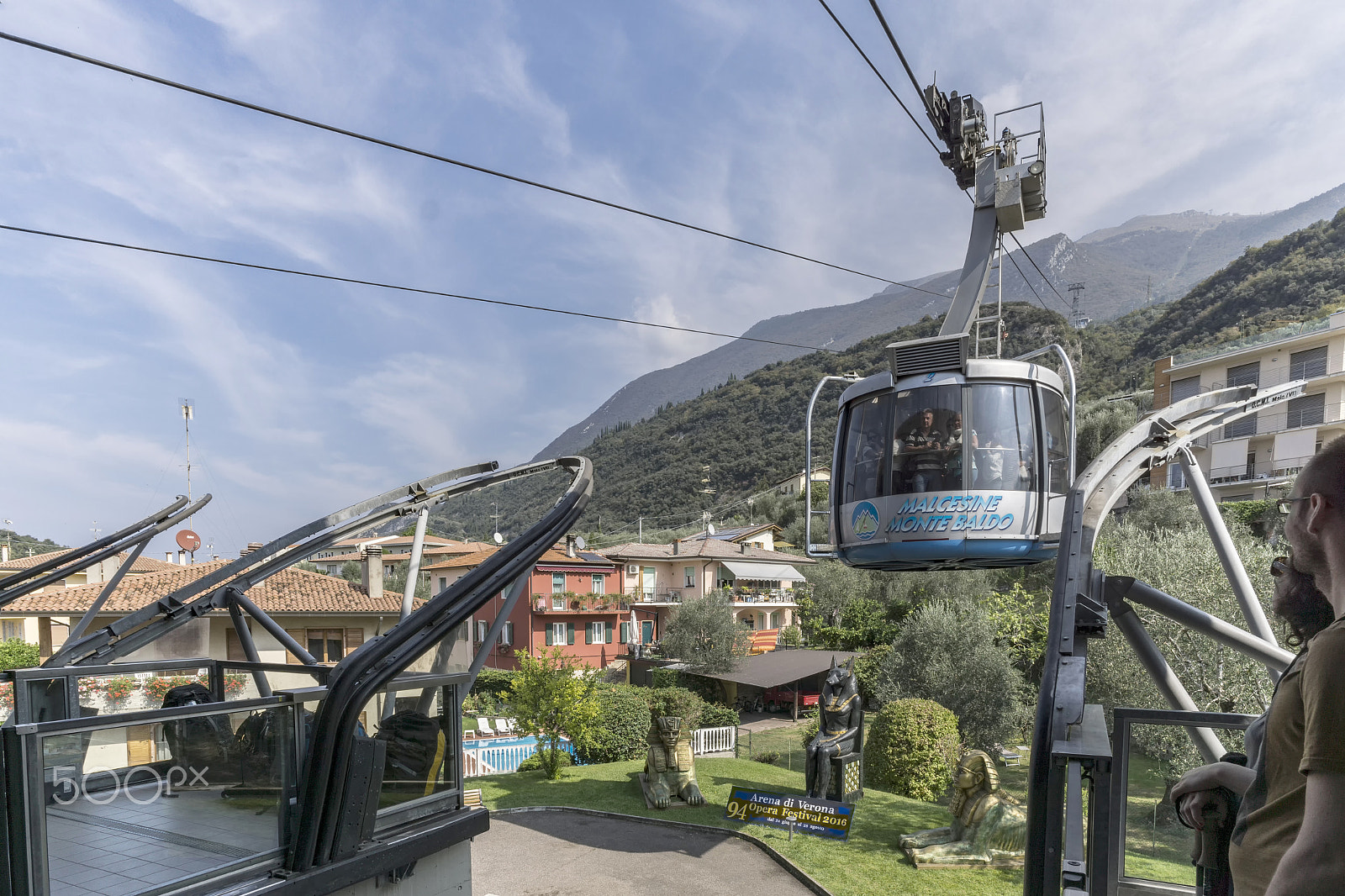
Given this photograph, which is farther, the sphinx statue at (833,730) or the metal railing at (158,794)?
the sphinx statue at (833,730)

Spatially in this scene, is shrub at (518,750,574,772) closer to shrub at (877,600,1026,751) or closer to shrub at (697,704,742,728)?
shrub at (697,704,742,728)

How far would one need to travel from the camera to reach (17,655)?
23969mm

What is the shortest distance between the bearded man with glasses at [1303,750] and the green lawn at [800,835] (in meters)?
10.3

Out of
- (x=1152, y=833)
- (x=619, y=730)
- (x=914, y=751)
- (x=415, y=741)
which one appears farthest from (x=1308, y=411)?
(x=415, y=741)

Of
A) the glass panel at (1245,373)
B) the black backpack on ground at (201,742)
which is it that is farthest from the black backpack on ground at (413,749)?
the glass panel at (1245,373)

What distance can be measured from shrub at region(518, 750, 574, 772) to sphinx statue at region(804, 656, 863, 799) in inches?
260

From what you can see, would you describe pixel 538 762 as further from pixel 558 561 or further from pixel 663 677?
pixel 558 561

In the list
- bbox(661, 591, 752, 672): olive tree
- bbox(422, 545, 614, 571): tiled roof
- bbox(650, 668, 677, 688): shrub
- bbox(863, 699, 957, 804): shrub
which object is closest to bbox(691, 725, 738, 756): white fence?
bbox(863, 699, 957, 804): shrub

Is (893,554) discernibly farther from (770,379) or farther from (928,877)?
(770,379)

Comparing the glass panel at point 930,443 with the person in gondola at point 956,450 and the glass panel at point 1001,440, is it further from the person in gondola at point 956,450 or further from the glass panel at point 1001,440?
the glass panel at point 1001,440

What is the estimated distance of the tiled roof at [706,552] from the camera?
144ft

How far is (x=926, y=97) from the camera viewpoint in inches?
450

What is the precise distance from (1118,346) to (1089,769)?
3475 inches

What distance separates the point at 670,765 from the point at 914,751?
5.30 metres
